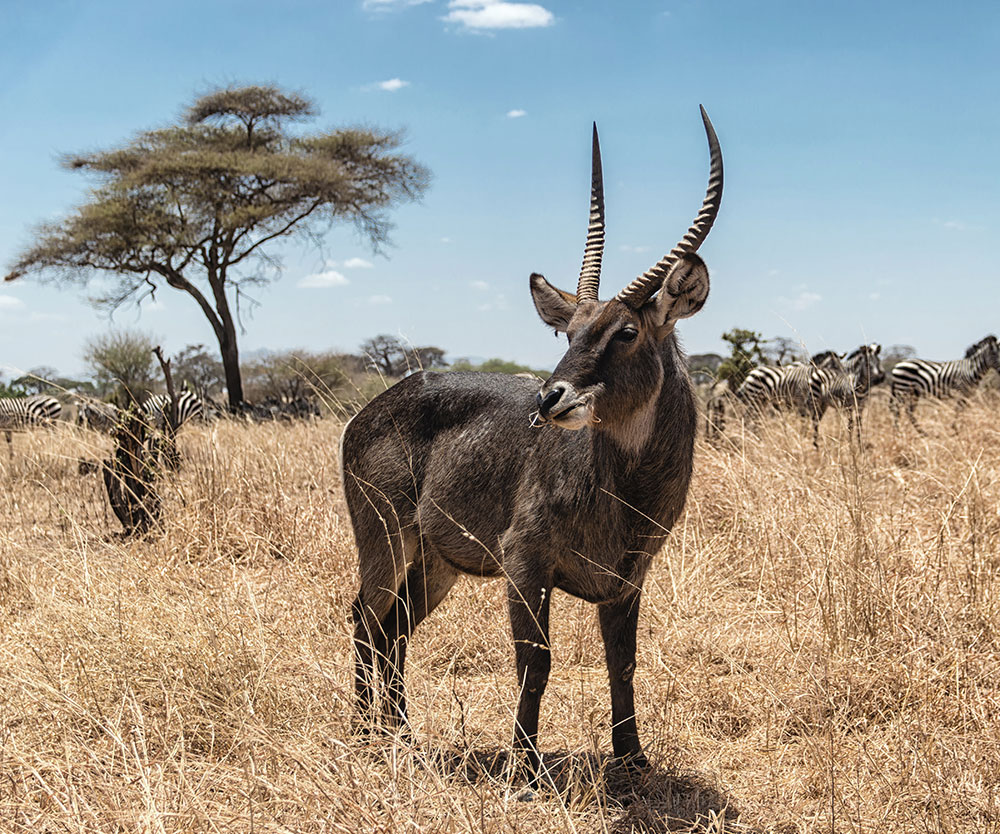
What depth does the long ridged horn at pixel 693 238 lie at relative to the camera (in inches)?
119

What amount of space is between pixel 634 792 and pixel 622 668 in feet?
1.50

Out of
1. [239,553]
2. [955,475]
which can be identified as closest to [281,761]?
[239,553]

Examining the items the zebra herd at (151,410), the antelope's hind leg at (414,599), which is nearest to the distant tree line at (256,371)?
the zebra herd at (151,410)

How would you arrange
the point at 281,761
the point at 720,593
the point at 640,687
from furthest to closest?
the point at 720,593, the point at 640,687, the point at 281,761

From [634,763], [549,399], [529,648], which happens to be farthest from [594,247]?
[634,763]

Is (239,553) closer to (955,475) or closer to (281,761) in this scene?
A: (281,761)

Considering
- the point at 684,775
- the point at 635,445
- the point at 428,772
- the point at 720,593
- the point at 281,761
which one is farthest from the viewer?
the point at 720,593

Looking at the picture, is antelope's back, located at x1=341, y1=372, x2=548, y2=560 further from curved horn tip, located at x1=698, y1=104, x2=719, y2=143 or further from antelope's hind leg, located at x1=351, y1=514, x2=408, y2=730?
curved horn tip, located at x1=698, y1=104, x2=719, y2=143

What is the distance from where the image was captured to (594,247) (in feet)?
10.9

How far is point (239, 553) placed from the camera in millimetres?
6172

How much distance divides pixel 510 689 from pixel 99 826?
1.96 meters

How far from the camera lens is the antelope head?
2902 millimetres

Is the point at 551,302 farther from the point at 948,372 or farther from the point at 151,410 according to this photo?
the point at 948,372

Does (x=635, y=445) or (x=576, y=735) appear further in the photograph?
(x=576, y=735)
